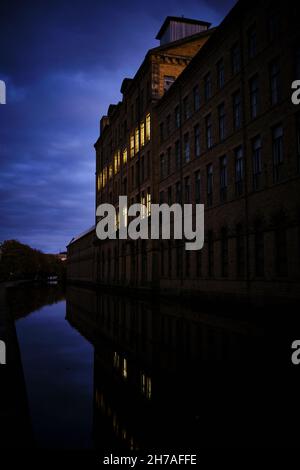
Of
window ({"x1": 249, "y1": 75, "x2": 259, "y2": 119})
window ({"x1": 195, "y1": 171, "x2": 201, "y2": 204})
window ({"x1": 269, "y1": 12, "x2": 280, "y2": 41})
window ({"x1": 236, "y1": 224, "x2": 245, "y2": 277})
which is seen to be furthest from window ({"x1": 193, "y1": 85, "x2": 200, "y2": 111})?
window ({"x1": 236, "y1": 224, "x2": 245, "y2": 277})

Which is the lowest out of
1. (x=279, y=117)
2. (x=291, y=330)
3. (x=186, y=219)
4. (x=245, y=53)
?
(x=291, y=330)

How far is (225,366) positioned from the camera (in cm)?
902

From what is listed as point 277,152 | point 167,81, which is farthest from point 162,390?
point 167,81

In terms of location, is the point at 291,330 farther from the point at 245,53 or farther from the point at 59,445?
the point at 245,53

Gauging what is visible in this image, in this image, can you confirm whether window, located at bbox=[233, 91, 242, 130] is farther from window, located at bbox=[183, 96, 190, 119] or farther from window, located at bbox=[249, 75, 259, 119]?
window, located at bbox=[183, 96, 190, 119]

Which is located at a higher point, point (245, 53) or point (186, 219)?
point (245, 53)

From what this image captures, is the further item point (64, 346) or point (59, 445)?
point (64, 346)

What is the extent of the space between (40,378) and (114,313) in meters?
13.9

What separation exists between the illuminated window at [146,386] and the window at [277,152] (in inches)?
577

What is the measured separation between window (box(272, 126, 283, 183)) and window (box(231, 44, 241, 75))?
6.05 metres

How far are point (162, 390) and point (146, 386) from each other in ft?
1.31
